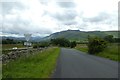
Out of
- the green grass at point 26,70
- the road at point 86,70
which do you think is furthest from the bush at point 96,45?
the green grass at point 26,70

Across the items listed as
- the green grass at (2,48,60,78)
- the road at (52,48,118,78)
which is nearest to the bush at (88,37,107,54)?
the road at (52,48,118,78)

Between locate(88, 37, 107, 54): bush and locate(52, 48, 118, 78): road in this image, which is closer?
locate(52, 48, 118, 78): road

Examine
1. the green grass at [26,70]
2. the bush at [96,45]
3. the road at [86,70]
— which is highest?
the bush at [96,45]

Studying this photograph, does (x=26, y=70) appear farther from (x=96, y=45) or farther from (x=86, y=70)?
(x=96, y=45)

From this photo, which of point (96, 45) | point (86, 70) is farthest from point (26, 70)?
point (96, 45)

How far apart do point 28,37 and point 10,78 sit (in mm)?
13173

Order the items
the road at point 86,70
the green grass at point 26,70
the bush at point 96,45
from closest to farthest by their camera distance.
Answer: the green grass at point 26,70
the road at point 86,70
the bush at point 96,45

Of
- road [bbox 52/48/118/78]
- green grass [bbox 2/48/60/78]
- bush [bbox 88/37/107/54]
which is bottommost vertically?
road [bbox 52/48/118/78]

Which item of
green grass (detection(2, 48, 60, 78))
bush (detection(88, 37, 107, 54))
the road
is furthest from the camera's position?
bush (detection(88, 37, 107, 54))

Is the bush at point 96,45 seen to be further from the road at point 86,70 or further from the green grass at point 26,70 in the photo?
the green grass at point 26,70

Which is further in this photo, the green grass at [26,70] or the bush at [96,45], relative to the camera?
the bush at [96,45]

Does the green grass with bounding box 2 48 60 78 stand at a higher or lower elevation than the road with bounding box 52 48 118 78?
higher

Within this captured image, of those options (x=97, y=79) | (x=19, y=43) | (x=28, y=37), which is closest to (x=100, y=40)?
(x=28, y=37)

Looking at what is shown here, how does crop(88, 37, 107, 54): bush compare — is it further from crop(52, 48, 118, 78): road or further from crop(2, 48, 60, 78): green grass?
crop(2, 48, 60, 78): green grass
